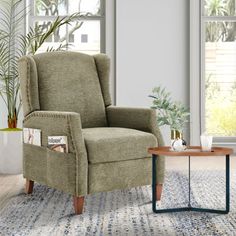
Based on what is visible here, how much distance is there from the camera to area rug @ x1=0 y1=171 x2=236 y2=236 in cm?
263

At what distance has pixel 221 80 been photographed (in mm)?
6016

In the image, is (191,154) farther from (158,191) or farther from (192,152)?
(158,191)

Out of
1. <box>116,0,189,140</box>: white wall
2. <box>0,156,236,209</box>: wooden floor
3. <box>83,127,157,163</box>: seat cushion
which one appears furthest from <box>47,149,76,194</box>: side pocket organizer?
<box>116,0,189,140</box>: white wall

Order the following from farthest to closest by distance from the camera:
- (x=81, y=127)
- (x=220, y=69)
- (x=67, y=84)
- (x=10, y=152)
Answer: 1. (x=220, y=69)
2. (x=10, y=152)
3. (x=67, y=84)
4. (x=81, y=127)

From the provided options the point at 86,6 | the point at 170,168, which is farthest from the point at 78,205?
the point at 86,6

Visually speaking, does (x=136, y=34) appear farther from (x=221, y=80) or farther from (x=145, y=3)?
(x=221, y=80)

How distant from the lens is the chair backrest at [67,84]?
354 cm

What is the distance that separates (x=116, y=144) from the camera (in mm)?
3156

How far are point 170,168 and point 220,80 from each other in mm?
1616

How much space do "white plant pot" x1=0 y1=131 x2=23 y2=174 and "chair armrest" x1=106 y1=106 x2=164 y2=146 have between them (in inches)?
42.3

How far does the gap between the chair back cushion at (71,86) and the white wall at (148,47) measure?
186 centimetres

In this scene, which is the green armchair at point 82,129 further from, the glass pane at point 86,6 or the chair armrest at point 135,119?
the glass pane at point 86,6

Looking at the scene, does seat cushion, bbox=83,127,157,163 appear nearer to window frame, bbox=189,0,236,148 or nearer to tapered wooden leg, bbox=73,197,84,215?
tapered wooden leg, bbox=73,197,84,215

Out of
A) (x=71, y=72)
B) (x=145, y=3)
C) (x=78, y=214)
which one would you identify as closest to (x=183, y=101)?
(x=145, y=3)
